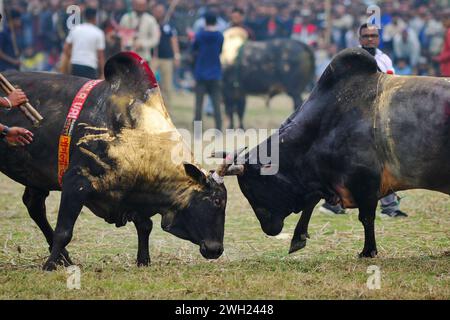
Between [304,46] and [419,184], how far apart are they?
428 inches

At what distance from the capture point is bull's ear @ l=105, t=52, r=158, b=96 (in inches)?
297

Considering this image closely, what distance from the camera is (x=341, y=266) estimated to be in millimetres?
7602

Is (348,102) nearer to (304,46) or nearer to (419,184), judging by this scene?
(419,184)

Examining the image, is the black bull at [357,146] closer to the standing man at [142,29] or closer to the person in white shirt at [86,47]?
the person in white shirt at [86,47]

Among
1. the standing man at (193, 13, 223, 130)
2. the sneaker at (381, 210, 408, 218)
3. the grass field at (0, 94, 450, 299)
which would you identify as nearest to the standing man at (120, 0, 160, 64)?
the standing man at (193, 13, 223, 130)

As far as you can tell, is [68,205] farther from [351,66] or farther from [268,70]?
[268,70]

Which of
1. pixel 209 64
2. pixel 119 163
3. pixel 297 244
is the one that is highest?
pixel 119 163

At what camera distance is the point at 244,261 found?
26.2 feet

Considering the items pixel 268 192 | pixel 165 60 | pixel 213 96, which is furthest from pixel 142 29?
pixel 268 192

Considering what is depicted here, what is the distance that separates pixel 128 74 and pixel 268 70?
1080cm

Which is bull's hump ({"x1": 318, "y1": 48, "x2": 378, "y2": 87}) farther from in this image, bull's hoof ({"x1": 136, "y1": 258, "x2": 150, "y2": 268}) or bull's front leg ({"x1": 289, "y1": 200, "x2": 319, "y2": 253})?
bull's hoof ({"x1": 136, "y1": 258, "x2": 150, "y2": 268})

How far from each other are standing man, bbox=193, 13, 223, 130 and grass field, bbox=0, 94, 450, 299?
601cm

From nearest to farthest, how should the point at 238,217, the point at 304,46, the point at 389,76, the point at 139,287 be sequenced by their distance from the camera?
the point at 139,287
the point at 389,76
the point at 238,217
the point at 304,46
